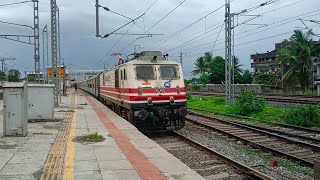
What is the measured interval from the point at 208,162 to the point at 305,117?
913cm

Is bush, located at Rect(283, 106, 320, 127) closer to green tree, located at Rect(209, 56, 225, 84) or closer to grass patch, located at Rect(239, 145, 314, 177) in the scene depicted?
grass patch, located at Rect(239, 145, 314, 177)

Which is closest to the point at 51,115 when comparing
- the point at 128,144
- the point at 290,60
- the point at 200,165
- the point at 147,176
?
the point at 128,144

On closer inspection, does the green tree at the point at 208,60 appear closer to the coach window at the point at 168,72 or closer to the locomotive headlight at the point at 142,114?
the coach window at the point at 168,72

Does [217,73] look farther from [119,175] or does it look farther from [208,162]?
[119,175]

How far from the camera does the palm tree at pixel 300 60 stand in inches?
1768

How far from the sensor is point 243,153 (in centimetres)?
1089

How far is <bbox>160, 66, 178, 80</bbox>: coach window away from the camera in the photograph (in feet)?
48.5

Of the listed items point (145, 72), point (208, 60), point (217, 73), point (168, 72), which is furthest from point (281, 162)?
point (208, 60)

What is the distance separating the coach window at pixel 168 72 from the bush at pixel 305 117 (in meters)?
6.02

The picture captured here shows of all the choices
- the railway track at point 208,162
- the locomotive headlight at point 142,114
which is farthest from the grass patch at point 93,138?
the locomotive headlight at point 142,114

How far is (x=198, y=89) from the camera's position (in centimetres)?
6312

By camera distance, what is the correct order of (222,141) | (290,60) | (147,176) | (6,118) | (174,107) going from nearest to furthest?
(147,176) → (6,118) → (222,141) → (174,107) → (290,60)

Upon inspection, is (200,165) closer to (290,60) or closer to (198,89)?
(290,60)

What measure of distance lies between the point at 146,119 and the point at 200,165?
5.54 meters
